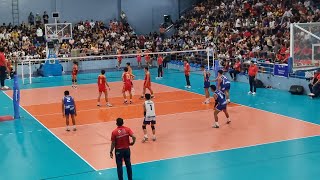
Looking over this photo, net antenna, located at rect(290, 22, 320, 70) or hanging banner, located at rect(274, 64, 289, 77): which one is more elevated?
net antenna, located at rect(290, 22, 320, 70)

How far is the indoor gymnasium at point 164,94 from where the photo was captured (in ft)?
42.4

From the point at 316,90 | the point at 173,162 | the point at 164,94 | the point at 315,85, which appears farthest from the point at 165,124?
the point at 316,90

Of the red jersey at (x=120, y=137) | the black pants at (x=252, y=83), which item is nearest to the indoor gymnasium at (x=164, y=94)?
the red jersey at (x=120, y=137)

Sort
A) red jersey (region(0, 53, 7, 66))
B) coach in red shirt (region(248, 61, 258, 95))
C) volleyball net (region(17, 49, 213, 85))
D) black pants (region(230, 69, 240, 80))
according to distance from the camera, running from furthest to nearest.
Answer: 1. volleyball net (region(17, 49, 213, 85))
2. black pants (region(230, 69, 240, 80))
3. coach in red shirt (region(248, 61, 258, 95))
4. red jersey (region(0, 53, 7, 66))

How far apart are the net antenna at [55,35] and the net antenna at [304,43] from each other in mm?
19306

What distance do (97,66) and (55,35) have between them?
5.18 m

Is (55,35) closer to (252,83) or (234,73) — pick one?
(234,73)

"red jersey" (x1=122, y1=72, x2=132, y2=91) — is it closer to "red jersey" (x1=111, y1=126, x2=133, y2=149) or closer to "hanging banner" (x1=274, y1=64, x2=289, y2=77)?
"hanging banner" (x1=274, y1=64, x2=289, y2=77)

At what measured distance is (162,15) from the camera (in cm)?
4691

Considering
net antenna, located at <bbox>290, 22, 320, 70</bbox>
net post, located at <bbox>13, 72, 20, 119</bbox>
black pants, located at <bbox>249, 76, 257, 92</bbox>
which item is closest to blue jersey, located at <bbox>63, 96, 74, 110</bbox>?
net post, located at <bbox>13, 72, 20, 119</bbox>

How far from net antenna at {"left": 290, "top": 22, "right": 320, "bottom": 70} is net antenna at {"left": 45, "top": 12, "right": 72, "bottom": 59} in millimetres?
19306

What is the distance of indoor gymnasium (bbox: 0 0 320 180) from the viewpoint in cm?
1292

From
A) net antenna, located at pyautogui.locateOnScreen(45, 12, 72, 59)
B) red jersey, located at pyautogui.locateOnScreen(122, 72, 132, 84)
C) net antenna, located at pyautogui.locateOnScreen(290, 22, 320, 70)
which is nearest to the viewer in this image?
net antenna, located at pyautogui.locateOnScreen(290, 22, 320, 70)

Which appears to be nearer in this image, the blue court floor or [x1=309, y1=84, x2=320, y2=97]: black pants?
the blue court floor
